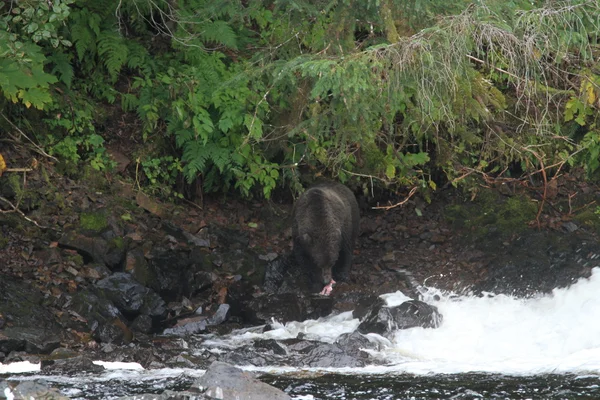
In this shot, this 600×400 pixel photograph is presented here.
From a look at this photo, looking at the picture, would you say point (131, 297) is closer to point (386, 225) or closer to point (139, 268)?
point (139, 268)

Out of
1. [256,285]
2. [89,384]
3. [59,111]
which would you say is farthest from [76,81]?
[89,384]

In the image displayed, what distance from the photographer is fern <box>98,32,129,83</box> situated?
37.2 ft

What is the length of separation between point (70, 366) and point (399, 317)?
151 inches

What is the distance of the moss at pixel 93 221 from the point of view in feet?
35.1

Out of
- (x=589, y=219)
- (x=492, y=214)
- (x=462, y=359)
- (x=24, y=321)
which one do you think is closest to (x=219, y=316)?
(x=24, y=321)

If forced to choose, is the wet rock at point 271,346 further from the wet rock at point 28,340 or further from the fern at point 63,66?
the fern at point 63,66

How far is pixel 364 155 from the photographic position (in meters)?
12.2

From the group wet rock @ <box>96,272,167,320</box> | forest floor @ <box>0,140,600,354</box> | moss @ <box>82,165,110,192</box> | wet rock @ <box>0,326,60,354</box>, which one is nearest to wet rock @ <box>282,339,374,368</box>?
forest floor @ <box>0,140,600,354</box>

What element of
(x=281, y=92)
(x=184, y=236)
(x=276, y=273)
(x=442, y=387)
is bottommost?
(x=276, y=273)

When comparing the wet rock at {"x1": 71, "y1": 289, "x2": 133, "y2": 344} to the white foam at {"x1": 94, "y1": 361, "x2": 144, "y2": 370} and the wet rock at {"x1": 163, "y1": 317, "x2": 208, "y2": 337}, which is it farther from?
the white foam at {"x1": 94, "y1": 361, "x2": 144, "y2": 370}

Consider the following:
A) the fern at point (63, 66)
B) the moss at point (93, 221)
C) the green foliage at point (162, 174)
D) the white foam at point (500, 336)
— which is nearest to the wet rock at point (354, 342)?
the white foam at point (500, 336)

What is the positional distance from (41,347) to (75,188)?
325 centimetres

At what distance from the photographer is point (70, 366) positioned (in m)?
8.12

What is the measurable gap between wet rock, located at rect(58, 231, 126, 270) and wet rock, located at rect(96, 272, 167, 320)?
1.10ft
